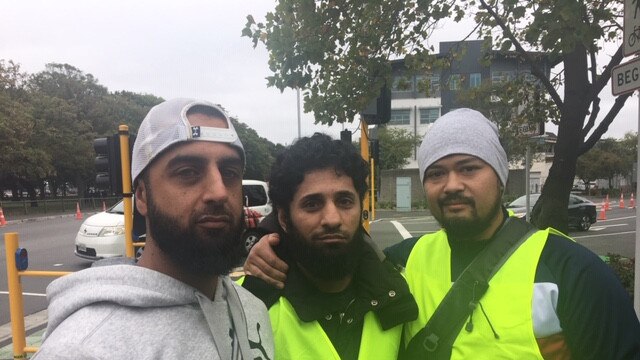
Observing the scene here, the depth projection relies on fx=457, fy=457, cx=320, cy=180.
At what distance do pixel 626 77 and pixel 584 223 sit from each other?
16.1 metres

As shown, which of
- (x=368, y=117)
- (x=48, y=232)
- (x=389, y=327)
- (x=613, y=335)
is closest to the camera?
(x=613, y=335)

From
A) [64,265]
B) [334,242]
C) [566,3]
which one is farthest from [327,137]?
[64,265]

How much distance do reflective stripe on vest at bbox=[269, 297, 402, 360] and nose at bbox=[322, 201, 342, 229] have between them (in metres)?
0.38

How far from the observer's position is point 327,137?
7.63 feet

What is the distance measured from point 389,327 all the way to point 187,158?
1.01m

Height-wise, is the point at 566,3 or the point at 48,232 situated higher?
the point at 566,3

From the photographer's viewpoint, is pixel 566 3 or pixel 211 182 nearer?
pixel 211 182

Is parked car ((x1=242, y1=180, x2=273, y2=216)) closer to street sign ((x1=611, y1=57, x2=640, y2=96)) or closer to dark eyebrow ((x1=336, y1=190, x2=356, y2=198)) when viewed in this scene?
Result: street sign ((x1=611, y1=57, x2=640, y2=96))

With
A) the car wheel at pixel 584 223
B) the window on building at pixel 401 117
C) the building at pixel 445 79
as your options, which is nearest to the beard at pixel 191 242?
the building at pixel 445 79

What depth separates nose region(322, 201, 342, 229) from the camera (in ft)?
6.34

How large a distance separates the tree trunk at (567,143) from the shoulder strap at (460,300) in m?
4.35

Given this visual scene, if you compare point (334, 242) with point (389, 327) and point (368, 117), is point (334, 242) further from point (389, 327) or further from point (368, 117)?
point (368, 117)

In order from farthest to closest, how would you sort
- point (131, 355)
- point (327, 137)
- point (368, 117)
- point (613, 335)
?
point (368, 117) < point (327, 137) < point (613, 335) < point (131, 355)

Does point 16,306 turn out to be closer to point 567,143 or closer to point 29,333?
point 29,333
